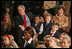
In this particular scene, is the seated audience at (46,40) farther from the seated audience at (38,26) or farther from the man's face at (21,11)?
the man's face at (21,11)

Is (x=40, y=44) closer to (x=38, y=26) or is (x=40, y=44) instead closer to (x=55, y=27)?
(x=38, y=26)

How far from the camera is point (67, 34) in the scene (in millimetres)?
7699

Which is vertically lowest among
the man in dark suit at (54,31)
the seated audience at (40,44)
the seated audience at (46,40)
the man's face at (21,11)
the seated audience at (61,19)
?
the seated audience at (40,44)

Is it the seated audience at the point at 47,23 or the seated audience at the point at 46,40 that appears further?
the seated audience at the point at 47,23

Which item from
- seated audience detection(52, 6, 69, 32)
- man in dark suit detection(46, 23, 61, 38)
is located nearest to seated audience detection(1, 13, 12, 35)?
man in dark suit detection(46, 23, 61, 38)

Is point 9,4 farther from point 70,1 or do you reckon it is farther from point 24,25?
point 70,1

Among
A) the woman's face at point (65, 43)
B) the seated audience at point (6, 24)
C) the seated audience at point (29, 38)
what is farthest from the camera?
the seated audience at point (6, 24)

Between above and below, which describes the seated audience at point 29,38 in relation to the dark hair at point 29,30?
below

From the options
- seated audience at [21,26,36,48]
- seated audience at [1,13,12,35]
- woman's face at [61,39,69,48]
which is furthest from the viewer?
seated audience at [1,13,12,35]

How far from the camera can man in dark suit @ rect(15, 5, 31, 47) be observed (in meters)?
7.80

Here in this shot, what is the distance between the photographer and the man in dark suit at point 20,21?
7801mm

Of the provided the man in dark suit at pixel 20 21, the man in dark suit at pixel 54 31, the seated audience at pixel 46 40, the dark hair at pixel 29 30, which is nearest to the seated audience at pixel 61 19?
the man in dark suit at pixel 54 31

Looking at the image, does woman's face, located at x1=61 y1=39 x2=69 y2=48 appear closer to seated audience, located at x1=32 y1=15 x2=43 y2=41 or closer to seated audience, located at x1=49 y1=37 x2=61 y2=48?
seated audience, located at x1=49 y1=37 x2=61 y2=48

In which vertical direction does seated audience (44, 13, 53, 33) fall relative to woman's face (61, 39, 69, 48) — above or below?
above
